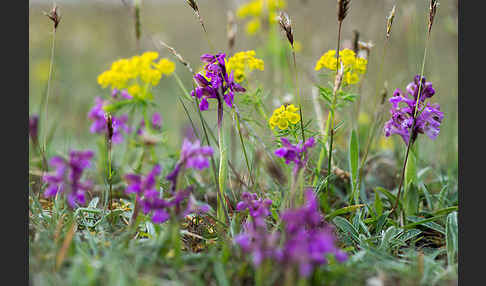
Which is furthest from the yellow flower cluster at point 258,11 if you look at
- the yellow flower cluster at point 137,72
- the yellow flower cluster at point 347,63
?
the yellow flower cluster at point 347,63

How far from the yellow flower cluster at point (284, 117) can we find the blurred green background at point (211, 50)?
666mm

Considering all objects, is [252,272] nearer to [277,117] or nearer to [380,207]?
[277,117]

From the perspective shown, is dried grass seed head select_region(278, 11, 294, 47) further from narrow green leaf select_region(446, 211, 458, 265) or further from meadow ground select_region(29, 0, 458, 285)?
narrow green leaf select_region(446, 211, 458, 265)

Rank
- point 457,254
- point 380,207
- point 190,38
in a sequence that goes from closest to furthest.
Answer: point 457,254 → point 380,207 → point 190,38

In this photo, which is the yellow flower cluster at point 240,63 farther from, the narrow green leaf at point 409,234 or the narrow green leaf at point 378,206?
the narrow green leaf at point 409,234

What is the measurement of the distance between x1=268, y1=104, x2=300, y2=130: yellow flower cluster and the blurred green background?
2.18ft

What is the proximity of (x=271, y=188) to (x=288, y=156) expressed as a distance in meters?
0.81

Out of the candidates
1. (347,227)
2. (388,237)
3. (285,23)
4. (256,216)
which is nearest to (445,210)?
(388,237)

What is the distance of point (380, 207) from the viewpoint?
221cm

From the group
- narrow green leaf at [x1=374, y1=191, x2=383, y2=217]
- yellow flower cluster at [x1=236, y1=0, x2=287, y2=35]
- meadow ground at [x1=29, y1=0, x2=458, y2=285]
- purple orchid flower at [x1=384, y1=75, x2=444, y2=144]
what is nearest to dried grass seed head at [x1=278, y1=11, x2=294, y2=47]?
meadow ground at [x1=29, y1=0, x2=458, y2=285]

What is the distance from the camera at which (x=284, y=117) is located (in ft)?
6.63

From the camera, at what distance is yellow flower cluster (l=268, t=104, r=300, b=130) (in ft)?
6.60

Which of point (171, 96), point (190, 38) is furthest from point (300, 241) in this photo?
point (190, 38)

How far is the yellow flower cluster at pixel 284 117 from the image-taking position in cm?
201
